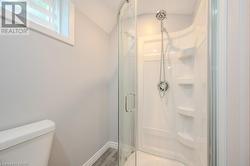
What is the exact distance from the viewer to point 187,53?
5.59 feet

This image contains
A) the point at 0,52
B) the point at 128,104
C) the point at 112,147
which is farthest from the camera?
the point at 112,147

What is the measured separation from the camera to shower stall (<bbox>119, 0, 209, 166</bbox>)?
1595 millimetres

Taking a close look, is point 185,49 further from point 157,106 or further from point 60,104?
point 60,104

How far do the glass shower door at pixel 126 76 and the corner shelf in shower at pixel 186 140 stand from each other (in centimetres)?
70

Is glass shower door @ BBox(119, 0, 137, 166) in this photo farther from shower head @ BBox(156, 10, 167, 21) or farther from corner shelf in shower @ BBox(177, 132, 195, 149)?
corner shelf in shower @ BBox(177, 132, 195, 149)

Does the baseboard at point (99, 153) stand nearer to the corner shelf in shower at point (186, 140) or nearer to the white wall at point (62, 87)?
the white wall at point (62, 87)

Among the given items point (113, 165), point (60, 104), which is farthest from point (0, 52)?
point (113, 165)

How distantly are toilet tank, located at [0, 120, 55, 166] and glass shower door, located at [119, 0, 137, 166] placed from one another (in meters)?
0.84

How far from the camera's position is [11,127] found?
893mm

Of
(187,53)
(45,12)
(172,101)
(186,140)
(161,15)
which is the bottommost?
(186,140)

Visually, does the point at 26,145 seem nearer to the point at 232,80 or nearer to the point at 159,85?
the point at 232,80

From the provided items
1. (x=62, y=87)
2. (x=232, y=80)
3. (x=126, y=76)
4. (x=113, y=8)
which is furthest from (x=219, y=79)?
(x=113, y=8)

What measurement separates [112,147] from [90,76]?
130cm

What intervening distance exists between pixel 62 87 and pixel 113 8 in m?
1.32
